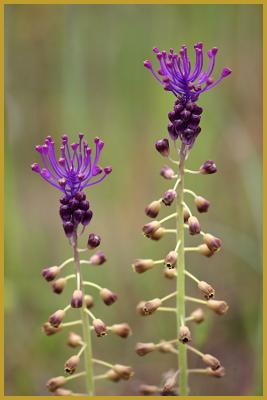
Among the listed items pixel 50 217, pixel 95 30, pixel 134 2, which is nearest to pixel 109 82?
pixel 95 30

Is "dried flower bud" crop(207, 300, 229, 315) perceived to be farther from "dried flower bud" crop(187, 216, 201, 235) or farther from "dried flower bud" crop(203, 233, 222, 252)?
"dried flower bud" crop(187, 216, 201, 235)

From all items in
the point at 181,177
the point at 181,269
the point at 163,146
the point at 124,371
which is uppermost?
the point at 163,146

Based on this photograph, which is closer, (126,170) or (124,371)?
(124,371)

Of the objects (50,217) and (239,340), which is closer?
(239,340)

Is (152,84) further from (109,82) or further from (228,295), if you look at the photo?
(228,295)

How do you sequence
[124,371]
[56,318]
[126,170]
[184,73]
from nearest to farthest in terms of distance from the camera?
[184,73]
[56,318]
[124,371]
[126,170]

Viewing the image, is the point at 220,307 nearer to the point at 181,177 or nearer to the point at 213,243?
the point at 213,243

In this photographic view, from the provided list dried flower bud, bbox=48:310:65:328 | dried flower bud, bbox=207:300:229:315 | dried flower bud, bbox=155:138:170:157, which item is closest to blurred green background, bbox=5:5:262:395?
dried flower bud, bbox=207:300:229:315

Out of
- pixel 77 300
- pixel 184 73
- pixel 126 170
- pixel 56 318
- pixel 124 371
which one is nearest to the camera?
pixel 184 73

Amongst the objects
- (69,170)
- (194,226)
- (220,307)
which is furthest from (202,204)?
(69,170)
